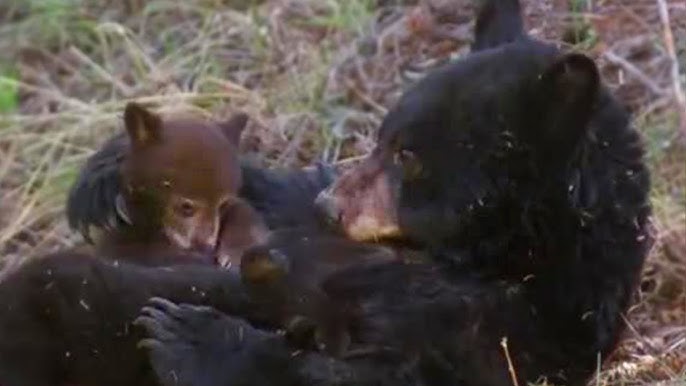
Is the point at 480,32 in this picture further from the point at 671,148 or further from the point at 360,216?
the point at 671,148

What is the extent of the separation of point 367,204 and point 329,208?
123 millimetres

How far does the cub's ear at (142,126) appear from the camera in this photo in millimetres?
6559

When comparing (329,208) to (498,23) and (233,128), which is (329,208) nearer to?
(498,23)

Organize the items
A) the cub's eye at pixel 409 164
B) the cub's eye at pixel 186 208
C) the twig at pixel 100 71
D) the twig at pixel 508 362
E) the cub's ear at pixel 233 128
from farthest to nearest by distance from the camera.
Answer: the twig at pixel 100 71, the cub's ear at pixel 233 128, the cub's eye at pixel 186 208, the cub's eye at pixel 409 164, the twig at pixel 508 362

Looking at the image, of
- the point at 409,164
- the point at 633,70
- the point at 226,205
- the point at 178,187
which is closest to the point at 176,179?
the point at 178,187

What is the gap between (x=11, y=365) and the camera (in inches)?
205

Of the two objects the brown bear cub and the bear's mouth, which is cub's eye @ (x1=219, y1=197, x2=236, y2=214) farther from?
the bear's mouth

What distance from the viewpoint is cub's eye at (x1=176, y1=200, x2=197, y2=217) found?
648 cm

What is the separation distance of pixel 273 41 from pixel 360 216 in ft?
14.0

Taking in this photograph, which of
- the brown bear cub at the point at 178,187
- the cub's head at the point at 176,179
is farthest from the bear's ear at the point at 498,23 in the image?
the cub's head at the point at 176,179

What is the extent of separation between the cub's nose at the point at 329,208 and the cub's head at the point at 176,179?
864mm

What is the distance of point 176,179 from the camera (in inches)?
259

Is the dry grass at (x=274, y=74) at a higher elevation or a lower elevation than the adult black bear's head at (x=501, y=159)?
lower

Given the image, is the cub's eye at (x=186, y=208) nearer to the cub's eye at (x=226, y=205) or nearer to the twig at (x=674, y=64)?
the cub's eye at (x=226, y=205)
